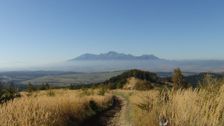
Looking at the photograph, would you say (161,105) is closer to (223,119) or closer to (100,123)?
(223,119)

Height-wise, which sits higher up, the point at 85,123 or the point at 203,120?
the point at 203,120

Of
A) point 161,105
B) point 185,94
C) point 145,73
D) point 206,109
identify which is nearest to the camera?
point 206,109

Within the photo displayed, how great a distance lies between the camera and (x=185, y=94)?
914 centimetres

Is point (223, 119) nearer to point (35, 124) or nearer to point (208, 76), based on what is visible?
point (208, 76)

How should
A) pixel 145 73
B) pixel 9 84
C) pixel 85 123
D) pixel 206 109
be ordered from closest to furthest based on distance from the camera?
pixel 206 109 < pixel 85 123 < pixel 9 84 < pixel 145 73

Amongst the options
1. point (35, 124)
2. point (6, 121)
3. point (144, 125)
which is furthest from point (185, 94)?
point (6, 121)

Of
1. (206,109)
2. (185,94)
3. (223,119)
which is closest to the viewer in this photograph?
(223,119)

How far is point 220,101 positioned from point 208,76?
236cm

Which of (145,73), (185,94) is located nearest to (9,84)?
(185,94)

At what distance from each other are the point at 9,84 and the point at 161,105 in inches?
339

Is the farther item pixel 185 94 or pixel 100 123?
pixel 100 123

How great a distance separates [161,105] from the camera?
9.73 meters

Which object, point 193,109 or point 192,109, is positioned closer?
point 193,109

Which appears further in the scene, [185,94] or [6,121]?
[185,94]
